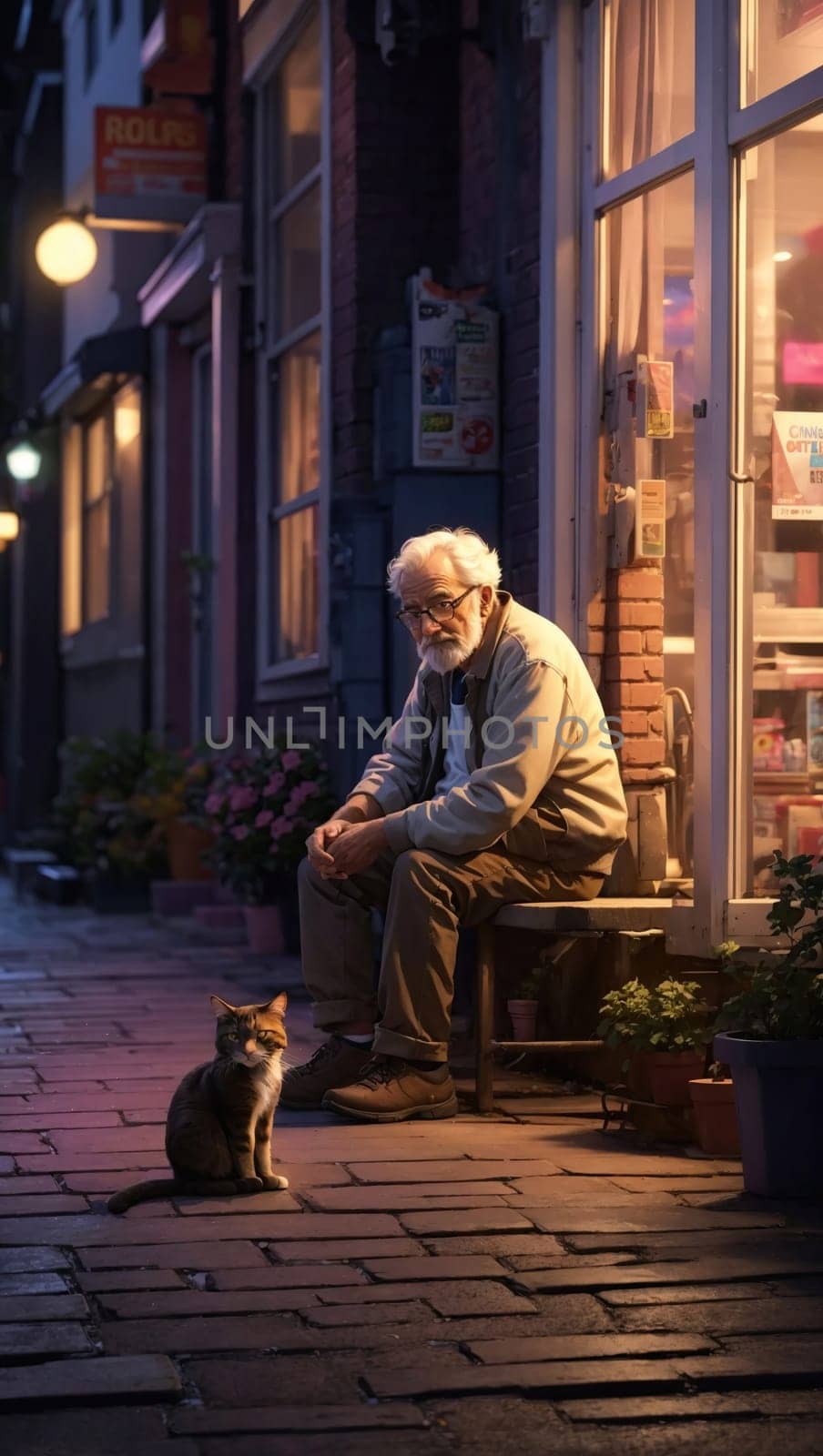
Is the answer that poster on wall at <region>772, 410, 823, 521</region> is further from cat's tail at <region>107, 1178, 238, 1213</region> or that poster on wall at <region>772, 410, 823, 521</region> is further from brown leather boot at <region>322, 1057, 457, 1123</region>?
cat's tail at <region>107, 1178, 238, 1213</region>

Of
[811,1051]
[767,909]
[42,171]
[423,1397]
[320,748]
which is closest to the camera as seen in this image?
[423,1397]

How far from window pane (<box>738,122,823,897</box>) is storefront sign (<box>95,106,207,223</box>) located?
6598 millimetres

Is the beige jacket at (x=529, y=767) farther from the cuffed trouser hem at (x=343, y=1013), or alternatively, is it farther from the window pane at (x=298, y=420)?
the window pane at (x=298, y=420)

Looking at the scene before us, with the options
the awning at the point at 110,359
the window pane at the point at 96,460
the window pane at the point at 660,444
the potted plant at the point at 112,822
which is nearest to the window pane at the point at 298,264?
the potted plant at the point at 112,822

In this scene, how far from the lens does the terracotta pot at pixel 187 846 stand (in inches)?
456

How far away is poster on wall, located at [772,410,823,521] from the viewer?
571 cm

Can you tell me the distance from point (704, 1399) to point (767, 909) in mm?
2571

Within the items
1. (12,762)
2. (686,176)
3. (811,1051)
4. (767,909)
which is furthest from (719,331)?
(12,762)

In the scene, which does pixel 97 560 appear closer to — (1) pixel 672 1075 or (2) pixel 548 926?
(2) pixel 548 926

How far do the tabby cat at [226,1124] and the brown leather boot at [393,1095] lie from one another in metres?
0.73

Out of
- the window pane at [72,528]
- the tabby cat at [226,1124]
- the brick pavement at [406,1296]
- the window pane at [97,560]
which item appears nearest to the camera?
the brick pavement at [406,1296]

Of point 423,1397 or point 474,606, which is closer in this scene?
point 423,1397

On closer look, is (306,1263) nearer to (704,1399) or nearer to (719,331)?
(704,1399)

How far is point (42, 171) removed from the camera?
62.6ft
